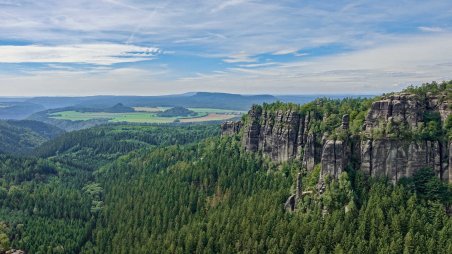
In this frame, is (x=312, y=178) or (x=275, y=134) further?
(x=275, y=134)

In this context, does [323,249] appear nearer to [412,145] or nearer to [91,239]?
[412,145]

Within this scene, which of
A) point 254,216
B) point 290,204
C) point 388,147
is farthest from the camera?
point 290,204

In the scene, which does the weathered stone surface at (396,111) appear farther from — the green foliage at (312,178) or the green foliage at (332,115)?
the green foliage at (312,178)

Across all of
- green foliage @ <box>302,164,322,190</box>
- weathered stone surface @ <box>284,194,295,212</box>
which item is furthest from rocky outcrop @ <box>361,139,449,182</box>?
weathered stone surface @ <box>284,194,295,212</box>

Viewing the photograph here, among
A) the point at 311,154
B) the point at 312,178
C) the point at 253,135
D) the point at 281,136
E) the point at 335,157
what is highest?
the point at 281,136

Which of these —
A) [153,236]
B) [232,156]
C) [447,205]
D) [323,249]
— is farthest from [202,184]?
[447,205]

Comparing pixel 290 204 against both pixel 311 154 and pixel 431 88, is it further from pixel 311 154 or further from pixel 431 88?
pixel 431 88

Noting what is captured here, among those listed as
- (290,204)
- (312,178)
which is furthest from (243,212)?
(312,178)

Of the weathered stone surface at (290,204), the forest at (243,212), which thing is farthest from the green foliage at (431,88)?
the weathered stone surface at (290,204)

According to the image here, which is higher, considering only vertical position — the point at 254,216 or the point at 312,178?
the point at 312,178

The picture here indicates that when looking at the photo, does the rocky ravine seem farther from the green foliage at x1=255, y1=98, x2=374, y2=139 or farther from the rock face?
the green foliage at x1=255, y1=98, x2=374, y2=139

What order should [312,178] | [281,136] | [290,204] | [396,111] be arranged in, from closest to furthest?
[396,111] < [290,204] < [312,178] < [281,136]
